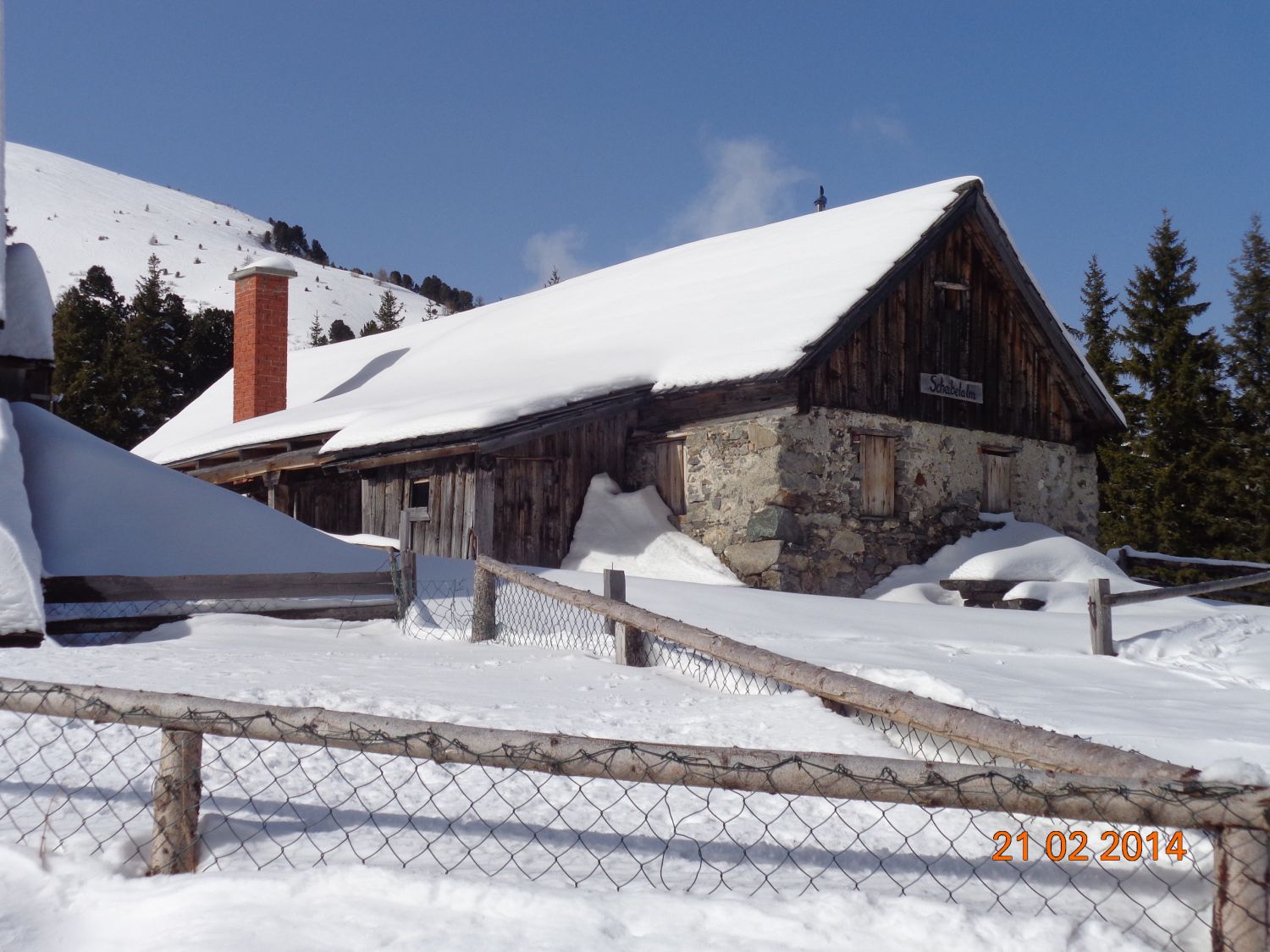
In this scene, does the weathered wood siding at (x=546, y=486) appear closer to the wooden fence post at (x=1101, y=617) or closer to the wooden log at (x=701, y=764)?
the wooden fence post at (x=1101, y=617)

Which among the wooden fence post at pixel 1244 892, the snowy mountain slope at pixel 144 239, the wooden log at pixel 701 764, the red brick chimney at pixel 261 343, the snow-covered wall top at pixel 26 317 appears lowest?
the wooden fence post at pixel 1244 892

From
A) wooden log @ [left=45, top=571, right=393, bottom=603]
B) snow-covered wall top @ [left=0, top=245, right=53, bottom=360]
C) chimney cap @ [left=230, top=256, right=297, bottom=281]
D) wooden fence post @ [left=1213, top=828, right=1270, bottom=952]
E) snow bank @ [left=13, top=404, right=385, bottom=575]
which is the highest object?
chimney cap @ [left=230, top=256, right=297, bottom=281]

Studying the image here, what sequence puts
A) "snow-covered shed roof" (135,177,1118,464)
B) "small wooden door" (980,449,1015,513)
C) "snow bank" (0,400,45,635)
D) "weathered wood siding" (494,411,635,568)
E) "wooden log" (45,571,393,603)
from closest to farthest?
"snow bank" (0,400,45,635) < "wooden log" (45,571,393,603) < "snow-covered shed roof" (135,177,1118,464) < "weathered wood siding" (494,411,635,568) < "small wooden door" (980,449,1015,513)

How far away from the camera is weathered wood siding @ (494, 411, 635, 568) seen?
49.9 feet

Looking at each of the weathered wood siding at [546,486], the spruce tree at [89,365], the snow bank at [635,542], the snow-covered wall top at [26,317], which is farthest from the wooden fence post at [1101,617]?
the spruce tree at [89,365]

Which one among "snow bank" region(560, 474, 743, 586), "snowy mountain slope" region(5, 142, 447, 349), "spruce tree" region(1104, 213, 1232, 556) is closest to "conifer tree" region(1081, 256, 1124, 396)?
"spruce tree" region(1104, 213, 1232, 556)

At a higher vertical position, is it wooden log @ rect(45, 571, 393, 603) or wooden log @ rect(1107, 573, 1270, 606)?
wooden log @ rect(45, 571, 393, 603)

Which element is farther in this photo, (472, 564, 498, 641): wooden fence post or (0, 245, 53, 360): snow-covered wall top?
(0, 245, 53, 360): snow-covered wall top

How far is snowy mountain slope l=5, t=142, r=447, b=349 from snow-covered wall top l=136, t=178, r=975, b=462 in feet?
152

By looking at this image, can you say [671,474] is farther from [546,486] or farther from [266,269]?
[266,269]

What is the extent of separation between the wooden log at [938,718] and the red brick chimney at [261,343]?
16320 mm

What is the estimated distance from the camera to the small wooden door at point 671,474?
52.3ft

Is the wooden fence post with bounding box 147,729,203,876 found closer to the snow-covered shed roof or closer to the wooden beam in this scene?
the snow-covered shed roof
